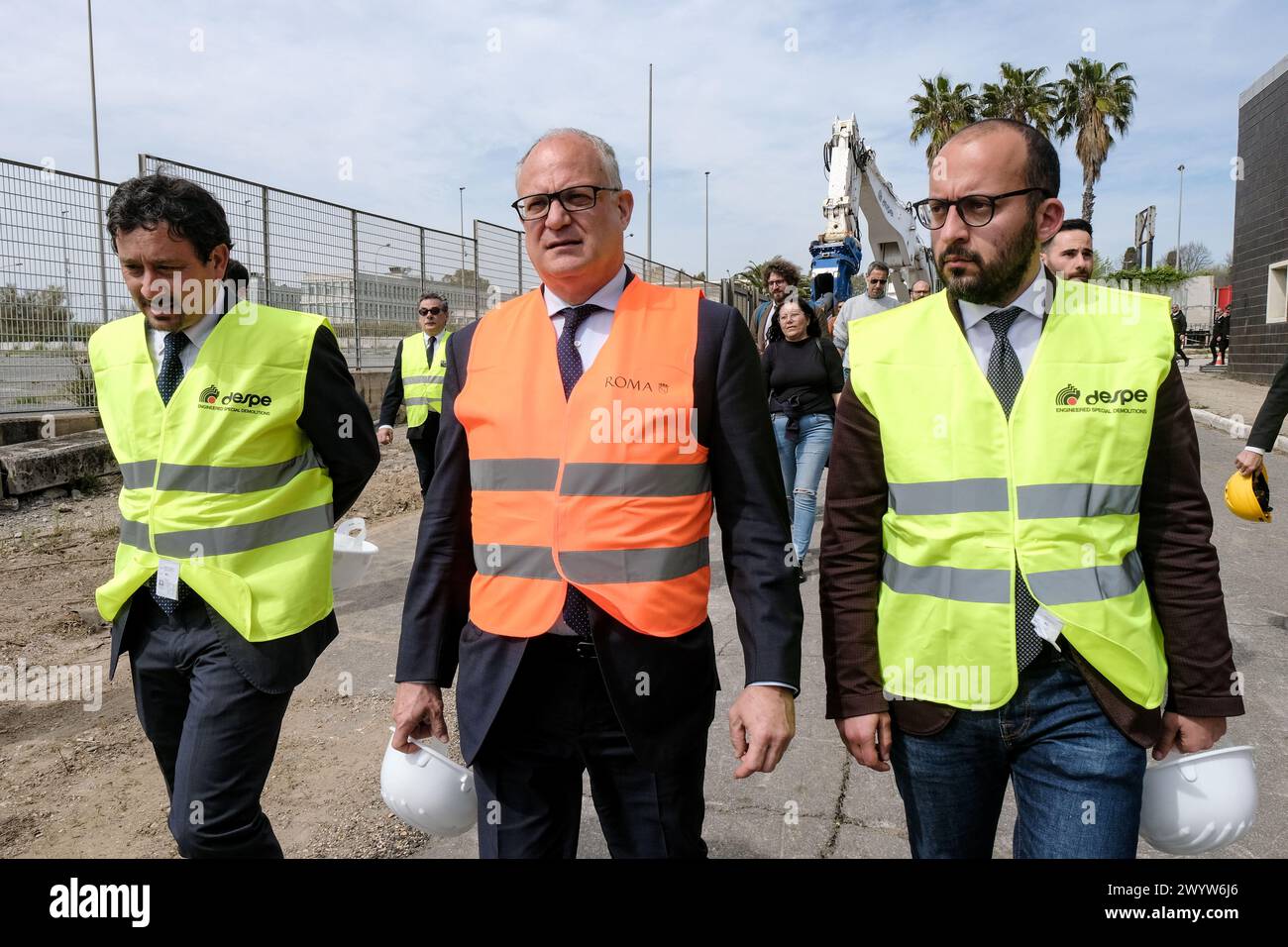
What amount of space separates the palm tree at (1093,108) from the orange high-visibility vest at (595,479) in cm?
3528

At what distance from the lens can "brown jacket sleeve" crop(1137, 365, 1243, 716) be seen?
1.92 metres

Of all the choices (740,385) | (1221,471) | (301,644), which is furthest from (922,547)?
(1221,471)

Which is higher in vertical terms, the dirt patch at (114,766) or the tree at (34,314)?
the tree at (34,314)

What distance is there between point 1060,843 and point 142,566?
2339 millimetres

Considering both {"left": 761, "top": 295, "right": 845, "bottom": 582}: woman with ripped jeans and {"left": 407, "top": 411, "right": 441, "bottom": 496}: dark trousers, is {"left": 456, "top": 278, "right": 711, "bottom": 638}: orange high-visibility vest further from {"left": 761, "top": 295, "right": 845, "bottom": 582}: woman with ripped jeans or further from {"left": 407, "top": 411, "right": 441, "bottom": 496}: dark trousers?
{"left": 407, "top": 411, "right": 441, "bottom": 496}: dark trousers

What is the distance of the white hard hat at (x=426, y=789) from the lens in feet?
6.98

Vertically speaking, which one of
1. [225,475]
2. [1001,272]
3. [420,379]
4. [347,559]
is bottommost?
[347,559]

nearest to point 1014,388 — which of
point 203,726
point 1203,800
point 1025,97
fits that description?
point 1203,800

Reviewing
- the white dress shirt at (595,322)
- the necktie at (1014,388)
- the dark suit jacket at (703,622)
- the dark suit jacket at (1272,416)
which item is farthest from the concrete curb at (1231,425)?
the white dress shirt at (595,322)

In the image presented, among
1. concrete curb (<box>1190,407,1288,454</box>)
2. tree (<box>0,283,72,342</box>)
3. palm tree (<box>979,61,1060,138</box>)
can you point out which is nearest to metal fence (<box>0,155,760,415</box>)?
tree (<box>0,283,72,342</box>)

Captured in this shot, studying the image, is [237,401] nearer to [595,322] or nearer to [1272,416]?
[595,322]

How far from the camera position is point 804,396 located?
688cm

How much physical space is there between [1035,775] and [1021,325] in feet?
3.14

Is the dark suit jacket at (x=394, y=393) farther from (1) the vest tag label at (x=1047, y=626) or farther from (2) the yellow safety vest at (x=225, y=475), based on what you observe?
(1) the vest tag label at (x=1047, y=626)
